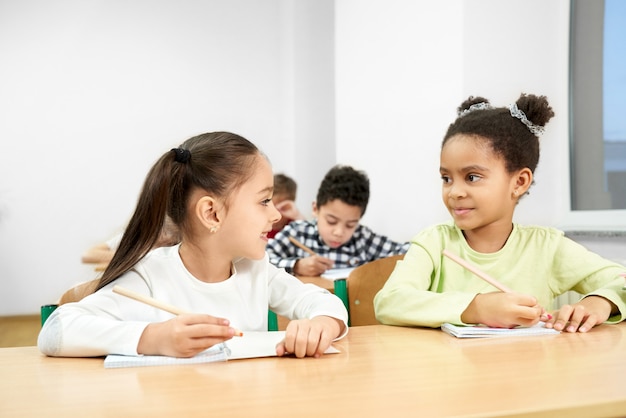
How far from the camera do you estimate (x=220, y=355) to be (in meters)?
0.96

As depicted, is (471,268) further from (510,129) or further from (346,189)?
(346,189)

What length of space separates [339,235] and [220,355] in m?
1.93

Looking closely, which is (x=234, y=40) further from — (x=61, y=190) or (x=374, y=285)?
(x=374, y=285)

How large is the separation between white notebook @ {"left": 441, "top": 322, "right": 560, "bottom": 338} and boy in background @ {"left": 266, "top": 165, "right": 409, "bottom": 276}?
1602 mm

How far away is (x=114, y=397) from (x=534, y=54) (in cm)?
202

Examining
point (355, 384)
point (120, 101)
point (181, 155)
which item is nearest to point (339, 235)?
point (181, 155)

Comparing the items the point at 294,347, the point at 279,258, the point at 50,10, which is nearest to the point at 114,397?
the point at 294,347

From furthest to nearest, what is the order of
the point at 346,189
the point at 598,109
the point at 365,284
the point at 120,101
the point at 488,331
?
the point at 120,101
the point at 346,189
the point at 598,109
the point at 365,284
the point at 488,331

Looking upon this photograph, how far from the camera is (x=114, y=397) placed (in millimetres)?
753

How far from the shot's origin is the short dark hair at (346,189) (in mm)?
2840

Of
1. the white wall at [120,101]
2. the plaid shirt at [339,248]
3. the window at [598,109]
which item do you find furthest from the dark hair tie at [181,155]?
the white wall at [120,101]

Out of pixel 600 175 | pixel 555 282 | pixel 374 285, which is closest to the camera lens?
pixel 555 282

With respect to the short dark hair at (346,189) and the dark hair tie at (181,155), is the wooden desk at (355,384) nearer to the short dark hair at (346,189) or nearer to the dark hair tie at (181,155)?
the dark hair tie at (181,155)

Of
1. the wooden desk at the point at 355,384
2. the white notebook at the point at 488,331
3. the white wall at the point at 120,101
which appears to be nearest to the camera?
the wooden desk at the point at 355,384
